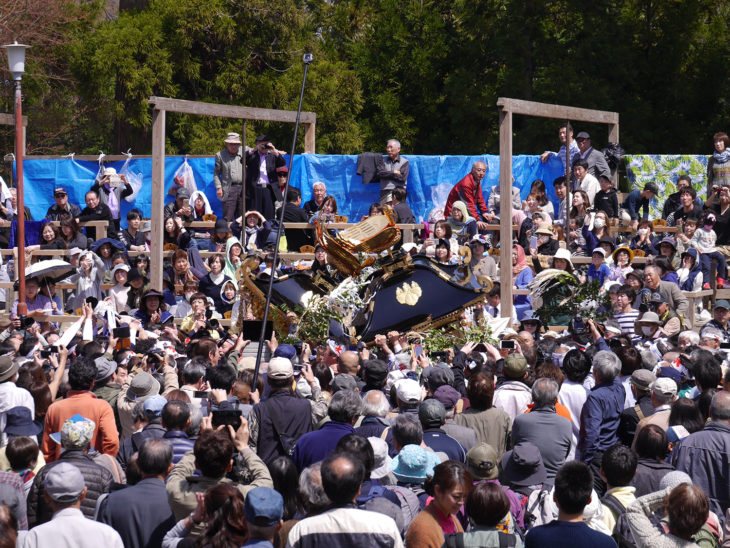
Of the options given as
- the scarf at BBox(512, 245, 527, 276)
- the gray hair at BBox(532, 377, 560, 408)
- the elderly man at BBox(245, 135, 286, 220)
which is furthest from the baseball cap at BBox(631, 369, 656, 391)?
the elderly man at BBox(245, 135, 286, 220)

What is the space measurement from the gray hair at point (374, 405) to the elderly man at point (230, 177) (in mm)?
10732

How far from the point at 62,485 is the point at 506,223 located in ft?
27.0

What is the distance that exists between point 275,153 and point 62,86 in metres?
11.3

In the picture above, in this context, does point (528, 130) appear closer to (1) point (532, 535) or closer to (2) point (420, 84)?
(2) point (420, 84)

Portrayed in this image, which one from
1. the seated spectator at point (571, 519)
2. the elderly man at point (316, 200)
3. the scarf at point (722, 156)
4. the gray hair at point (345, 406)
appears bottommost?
the seated spectator at point (571, 519)

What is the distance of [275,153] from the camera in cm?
1762

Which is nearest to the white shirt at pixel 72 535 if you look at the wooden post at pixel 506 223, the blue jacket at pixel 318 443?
the blue jacket at pixel 318 443

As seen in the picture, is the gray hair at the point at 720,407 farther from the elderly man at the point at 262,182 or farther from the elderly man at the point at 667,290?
the elderly man at the point at 262,182

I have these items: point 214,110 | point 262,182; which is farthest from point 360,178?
point 214,110

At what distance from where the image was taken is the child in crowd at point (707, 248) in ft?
47.4

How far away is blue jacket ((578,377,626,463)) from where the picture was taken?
749 centimetres

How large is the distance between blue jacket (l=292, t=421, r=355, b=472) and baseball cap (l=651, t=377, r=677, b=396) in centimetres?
205

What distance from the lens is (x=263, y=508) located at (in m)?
4.96

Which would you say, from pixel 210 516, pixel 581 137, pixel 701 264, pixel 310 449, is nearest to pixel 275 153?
pixel 581 137
